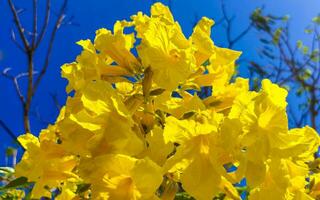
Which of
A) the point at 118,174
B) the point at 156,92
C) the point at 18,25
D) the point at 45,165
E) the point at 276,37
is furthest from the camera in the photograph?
the point at 276,37

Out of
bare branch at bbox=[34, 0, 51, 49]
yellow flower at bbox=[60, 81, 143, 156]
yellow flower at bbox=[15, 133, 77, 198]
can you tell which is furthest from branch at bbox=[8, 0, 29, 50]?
yellow flower at bbox=[60, 81, 143, 156]

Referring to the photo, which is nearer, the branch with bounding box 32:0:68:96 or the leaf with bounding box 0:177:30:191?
the leaf with bounding box 0:177:30:191

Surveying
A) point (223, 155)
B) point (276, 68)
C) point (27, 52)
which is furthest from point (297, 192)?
point (276, 68)

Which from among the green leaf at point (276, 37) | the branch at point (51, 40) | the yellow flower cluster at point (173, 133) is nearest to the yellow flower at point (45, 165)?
the yellow flower cluster at point (173, 133)

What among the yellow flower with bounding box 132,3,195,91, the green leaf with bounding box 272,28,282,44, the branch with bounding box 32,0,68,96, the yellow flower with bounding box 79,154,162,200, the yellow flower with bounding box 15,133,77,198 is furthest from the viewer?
the green leaf with bounding box 272,28,282,44

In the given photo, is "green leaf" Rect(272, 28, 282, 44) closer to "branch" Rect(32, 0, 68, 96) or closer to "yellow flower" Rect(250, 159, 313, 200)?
"branch" Rect(32, 0, 68, 96)

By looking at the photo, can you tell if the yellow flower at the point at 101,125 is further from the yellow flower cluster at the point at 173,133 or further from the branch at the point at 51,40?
the branch at the point at 51,40

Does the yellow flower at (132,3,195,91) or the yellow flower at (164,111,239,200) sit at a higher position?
the yellow flower at (132,3,195,91)

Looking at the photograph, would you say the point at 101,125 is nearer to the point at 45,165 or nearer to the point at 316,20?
the point at 45,165

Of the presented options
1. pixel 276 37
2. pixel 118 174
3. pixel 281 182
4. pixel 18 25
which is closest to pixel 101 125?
pixel 118 174

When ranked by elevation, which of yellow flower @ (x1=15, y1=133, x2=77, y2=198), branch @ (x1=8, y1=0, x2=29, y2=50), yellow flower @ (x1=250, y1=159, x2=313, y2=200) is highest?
branch @ (x1=8, y1=0, x2=29, y2=50)
